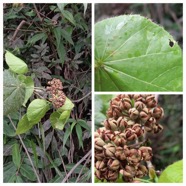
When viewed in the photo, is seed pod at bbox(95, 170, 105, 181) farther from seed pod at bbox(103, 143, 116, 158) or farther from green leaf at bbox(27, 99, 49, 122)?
green leaf at bbox(27, 99, 49, 122)

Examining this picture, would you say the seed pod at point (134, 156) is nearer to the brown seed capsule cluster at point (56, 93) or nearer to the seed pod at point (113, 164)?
the seed pod at point (113, 164)

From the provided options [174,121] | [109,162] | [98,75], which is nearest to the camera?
[109,162]

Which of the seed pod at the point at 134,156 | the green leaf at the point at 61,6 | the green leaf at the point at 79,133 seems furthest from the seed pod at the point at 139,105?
the green leaf at the point at 61,6

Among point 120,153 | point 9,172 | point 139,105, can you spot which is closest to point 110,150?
point 120,153

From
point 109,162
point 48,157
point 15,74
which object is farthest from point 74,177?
point 15,74

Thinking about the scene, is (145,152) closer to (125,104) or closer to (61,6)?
(125,104)

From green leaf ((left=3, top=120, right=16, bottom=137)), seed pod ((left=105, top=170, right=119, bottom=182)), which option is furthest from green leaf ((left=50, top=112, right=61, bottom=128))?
seed pod ((left=105, top=170, right=119, bottom=182))

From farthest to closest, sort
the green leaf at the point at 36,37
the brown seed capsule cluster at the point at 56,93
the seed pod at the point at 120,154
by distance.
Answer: the green leaf at the point at 36,37, the brown seed capsule cluster at the point at 56,93, the seed pod at the point at 120,154

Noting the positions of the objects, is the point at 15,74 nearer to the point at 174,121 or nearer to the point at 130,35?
the point at 130,35
